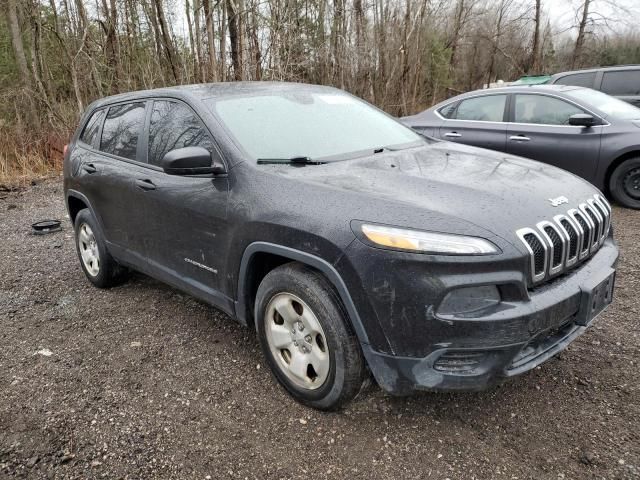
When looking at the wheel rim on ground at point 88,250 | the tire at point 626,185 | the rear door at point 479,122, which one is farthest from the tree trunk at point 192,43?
the tire at point 626,185

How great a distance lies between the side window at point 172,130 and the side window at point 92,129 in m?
1.03

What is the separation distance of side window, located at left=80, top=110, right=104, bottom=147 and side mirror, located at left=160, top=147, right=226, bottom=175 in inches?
74.6

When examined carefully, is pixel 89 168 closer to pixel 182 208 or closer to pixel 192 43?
pixel 182 208

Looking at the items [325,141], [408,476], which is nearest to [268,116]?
[325,141]

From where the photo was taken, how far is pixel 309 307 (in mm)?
2342

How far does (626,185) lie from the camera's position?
593 centimetres

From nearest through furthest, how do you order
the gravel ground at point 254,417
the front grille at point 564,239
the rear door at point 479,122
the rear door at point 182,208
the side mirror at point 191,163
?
1. the front grille at point 564,239
2. the gravel ground at point 254,417
3. the side mirror at point 191,163
4. the rear door at point 182,208
5. the rear door at point 479,122

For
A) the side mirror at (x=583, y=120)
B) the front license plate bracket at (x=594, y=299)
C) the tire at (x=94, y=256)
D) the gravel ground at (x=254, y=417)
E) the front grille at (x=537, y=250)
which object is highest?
the side mirror at (x=583, y=120)

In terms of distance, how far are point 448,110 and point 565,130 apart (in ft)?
5.25

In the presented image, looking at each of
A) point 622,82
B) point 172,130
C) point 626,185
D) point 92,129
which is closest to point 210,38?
point 92,129

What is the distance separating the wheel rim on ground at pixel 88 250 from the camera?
429 cm

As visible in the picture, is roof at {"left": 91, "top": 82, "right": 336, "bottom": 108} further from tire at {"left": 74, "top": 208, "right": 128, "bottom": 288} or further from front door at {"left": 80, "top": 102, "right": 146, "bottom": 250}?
tire at {"left": 74, "top": 208, "right": 128, "bottom": 288}

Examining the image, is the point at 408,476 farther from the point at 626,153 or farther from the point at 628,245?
the point at 626,153

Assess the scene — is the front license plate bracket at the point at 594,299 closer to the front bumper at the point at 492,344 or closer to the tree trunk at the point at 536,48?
the front bumper at the point at 492,344
